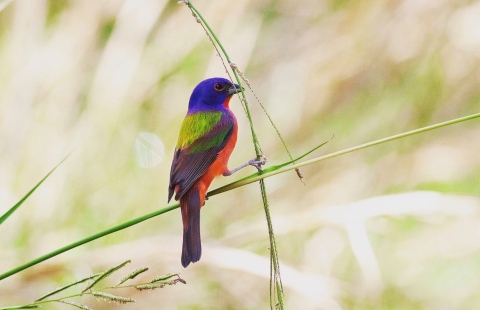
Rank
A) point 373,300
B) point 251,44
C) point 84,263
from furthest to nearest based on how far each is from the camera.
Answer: point 251,44, point 373,300, point 84,263

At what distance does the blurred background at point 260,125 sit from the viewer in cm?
229

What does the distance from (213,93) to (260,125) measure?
1.27 m

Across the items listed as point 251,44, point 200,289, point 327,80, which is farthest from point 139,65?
point 200,289

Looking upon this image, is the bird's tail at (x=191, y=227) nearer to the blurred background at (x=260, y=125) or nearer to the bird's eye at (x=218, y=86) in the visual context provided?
the bird's eye at (x=218, y=86)

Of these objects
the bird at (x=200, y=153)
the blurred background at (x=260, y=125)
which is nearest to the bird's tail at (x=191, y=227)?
the bird at (x=200, y=153)

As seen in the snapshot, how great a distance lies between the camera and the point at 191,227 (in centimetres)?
91

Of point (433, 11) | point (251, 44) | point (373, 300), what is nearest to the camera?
point (373, 300)

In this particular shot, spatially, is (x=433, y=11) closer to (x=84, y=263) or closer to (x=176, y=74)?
(x=176, y=74)

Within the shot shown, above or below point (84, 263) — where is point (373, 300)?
below

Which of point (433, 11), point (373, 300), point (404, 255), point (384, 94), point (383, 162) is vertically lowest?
point (373, 300)

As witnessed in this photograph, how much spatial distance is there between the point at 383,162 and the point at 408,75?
0.37 m

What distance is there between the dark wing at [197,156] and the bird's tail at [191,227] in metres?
0.02

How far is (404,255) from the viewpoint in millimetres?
2410

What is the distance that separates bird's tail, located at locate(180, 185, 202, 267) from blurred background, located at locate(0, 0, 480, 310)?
1.15 m
